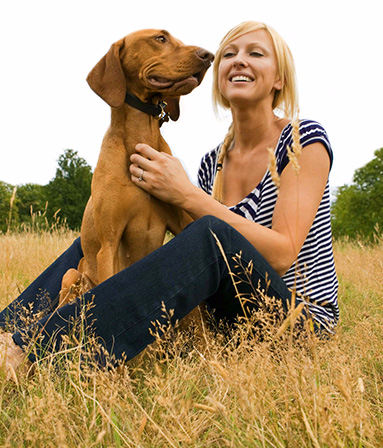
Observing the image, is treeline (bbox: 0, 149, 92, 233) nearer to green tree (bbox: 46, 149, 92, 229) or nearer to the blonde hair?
green tree (bbox: 46, 149, 92, 229)

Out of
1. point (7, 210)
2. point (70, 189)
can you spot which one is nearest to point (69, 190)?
point (70, 189)

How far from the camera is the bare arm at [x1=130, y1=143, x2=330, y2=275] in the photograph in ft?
7.94

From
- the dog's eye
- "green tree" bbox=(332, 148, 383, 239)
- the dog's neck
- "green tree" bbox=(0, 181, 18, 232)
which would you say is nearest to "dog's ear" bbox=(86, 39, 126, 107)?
the dog's neck

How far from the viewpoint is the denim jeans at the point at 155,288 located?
78.4 inches

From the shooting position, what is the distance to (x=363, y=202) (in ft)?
77.6

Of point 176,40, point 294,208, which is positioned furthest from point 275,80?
point 294,208

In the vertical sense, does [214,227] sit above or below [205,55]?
below

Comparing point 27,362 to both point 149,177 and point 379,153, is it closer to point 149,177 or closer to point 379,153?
point 149,177

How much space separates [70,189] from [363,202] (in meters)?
17.8

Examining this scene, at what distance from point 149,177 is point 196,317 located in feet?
2.81

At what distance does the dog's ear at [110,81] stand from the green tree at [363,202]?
21315 millimetres

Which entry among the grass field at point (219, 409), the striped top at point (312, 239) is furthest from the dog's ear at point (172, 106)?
the grass field at point (219, 409)

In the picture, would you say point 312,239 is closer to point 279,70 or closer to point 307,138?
point 307,138

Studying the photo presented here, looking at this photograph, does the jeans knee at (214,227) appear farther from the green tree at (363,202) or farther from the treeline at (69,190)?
the treeline at (69,190)
